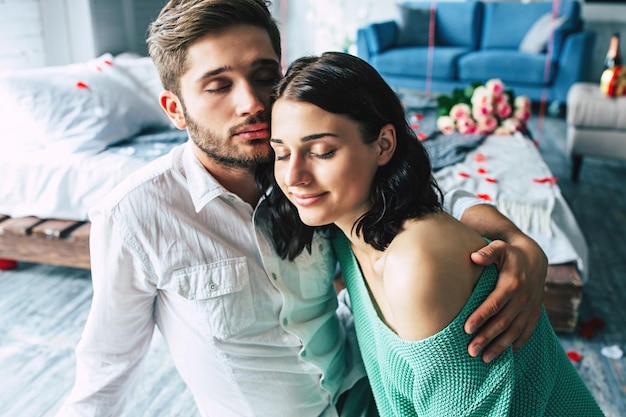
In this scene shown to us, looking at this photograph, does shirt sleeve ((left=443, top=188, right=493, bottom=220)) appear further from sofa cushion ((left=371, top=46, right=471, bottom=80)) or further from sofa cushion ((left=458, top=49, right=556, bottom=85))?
sofa cushion ((left=371, top=46, right=471, bottom=80))

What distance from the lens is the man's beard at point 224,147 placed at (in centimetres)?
102

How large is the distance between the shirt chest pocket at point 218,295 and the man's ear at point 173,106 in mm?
304

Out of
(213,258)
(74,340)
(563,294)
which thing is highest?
(213,258)

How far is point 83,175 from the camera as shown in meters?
2.41

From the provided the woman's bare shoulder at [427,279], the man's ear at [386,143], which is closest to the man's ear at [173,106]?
the man's ear at [386,143]

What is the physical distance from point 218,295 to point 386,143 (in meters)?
0.41

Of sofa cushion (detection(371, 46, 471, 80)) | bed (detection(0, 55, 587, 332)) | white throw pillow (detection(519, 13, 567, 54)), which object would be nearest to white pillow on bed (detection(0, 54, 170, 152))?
bed (detection(0, 55, 587, 332))

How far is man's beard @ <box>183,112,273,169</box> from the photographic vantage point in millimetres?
1021

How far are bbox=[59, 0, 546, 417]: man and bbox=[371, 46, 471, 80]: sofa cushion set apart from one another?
182 inches

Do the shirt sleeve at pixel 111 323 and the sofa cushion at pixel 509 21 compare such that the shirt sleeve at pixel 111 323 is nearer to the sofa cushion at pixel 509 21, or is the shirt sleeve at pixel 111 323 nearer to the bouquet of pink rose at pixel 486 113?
the bouquet of pink rose at pixel 486 113

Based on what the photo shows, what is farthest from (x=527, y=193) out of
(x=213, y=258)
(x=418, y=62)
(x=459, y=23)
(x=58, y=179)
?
(x=459, y=23)

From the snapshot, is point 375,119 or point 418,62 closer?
point 375,119

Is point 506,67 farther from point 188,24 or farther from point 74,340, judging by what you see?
point 188,24

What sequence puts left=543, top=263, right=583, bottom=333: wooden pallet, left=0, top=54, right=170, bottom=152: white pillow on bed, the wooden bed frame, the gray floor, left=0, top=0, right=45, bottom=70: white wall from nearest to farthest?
the gray floor → left=543, top=263, right=583, bottom=333: wooden pallet → the wooden bed frame → left=0, top=54, right=170, bottom=152: white pillow on bed → left=0, top=0, right=45, bottom=70: white wall
